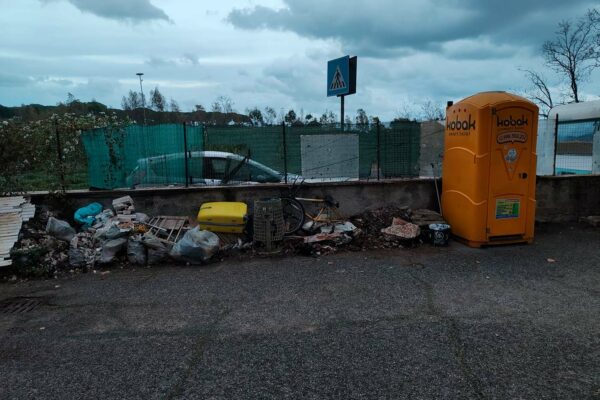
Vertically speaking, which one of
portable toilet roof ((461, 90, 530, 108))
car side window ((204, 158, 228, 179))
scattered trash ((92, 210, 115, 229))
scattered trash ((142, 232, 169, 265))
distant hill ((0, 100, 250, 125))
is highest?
distant hill ((0, 100, 250, 125))

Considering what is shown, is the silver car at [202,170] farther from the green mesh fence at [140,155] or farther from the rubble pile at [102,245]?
the rubble pile at [102,245]

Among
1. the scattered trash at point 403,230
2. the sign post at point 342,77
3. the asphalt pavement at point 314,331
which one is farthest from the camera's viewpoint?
the sign post at point 342,77

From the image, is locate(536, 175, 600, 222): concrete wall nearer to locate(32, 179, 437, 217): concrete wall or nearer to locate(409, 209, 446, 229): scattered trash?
locate(32, 179, 437, 217): concrete wall

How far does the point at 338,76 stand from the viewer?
8.99 meters

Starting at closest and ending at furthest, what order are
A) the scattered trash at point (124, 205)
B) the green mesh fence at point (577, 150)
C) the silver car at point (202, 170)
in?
the scattered trash at point (124, 205) < the silver car at point (202, 170) < the green mesh fence at point (577, 150)

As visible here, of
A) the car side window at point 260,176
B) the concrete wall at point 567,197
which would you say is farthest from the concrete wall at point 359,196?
Result: the car side window at point 260,176

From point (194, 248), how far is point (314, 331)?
9.56 feet

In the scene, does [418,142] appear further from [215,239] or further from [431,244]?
[215,239]

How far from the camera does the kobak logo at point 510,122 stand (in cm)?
685

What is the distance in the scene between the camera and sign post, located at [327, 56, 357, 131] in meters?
8.77

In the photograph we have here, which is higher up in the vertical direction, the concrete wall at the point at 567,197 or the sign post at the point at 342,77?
the sign post at the point at 342,77

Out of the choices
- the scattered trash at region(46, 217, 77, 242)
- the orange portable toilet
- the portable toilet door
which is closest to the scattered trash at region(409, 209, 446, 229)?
the orange portable toilet

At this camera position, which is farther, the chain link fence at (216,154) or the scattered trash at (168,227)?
the chain link fence at (216,154)

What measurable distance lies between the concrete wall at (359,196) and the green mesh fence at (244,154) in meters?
0.31
